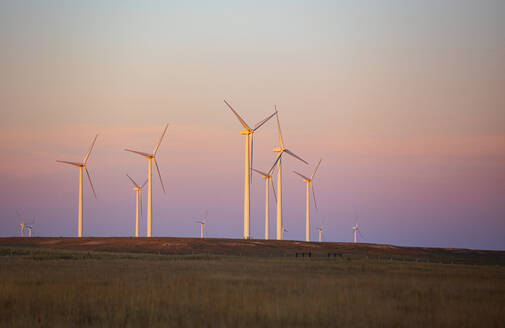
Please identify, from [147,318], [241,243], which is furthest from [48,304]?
[241,243]

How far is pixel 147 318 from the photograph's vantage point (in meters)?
25.4

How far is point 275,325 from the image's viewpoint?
24.1 metres

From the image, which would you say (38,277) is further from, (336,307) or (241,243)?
(241,243)

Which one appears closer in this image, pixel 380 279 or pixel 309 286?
pixel 309 286

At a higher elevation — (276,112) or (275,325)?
(276,112)

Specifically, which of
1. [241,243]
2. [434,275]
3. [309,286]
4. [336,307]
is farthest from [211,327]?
[241,243]

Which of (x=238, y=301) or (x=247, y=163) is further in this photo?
(x=247, y=163)

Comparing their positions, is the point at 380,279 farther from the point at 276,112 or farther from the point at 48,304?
the point at 276,112

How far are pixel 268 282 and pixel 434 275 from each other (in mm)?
16419

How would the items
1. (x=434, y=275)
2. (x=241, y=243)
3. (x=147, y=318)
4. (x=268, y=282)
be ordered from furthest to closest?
(x=241, y=243), (x=434, y=275), (x=268, y=282), (x=147, y=318)

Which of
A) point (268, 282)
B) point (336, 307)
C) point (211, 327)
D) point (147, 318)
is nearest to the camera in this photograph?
point (211, 327)

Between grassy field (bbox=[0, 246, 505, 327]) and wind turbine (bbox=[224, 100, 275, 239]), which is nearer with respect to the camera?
grassy field (bbox=[0, 246, 505, 327])

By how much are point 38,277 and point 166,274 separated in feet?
29.7

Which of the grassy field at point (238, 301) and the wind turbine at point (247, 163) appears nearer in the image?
the grassy field at point (238, 301)
